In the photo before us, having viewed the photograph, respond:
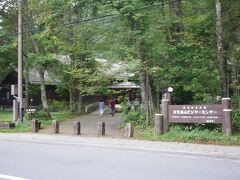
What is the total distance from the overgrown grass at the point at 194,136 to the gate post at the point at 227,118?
31 centimetres

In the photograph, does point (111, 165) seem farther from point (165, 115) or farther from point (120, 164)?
point (165, 115)

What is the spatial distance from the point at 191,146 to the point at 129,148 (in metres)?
2.51

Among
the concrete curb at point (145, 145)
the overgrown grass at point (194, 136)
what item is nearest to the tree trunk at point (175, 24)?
the overgrown grass at point (194, 136)

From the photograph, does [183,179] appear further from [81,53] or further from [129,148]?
[81,53]

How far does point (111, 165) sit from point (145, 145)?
5.87 meters

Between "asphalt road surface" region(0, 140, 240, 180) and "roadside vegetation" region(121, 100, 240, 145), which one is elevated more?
"roadside vegetation" region(121, 100, 240, 145)

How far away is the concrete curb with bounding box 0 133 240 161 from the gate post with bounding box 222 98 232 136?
2.22 metres

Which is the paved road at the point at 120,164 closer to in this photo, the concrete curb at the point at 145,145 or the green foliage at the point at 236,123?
the concrete curb at the point at 145,145

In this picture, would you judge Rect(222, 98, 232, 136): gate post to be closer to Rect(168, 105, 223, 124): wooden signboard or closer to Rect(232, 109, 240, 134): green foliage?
Rect(168, 105, 223, 124): wooden signboard

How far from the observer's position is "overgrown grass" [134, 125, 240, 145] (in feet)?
59.0

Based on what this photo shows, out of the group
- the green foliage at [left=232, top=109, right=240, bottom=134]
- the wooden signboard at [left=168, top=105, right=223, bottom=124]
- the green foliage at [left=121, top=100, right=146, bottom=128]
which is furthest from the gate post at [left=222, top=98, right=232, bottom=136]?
the green foliage at [left=121, top=100, right=146, bottom=128]

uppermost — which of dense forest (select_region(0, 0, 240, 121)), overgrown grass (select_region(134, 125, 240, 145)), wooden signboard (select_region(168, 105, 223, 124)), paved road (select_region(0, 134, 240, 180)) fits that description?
dense forest (select_region(0, 0, 240, 121))

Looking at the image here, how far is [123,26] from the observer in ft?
80.0

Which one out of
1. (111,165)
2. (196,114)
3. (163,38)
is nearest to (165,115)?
(196,114)
